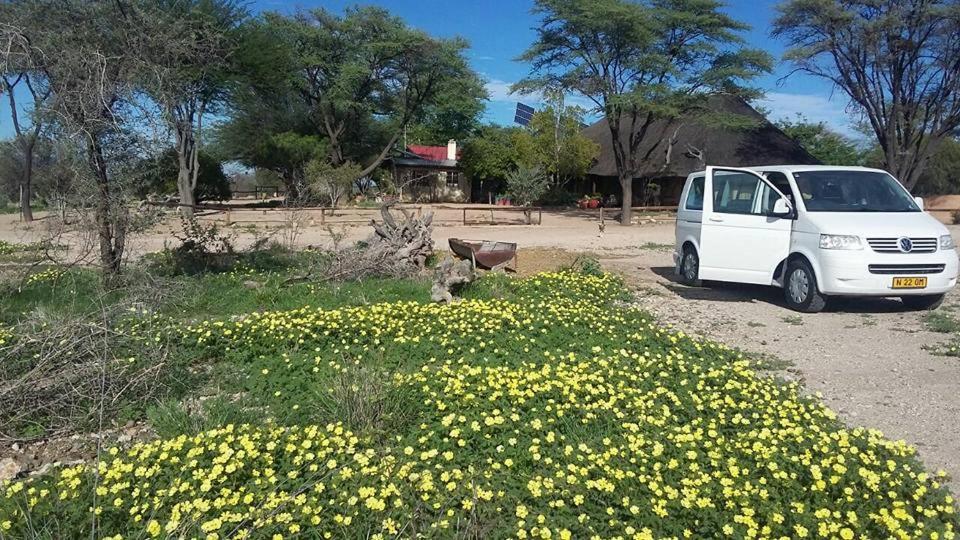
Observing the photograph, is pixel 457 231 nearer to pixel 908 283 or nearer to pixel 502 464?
pixel 908 283

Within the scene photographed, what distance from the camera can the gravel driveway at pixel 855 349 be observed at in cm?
494

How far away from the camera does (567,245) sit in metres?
18.3

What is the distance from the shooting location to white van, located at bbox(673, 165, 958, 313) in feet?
26.5

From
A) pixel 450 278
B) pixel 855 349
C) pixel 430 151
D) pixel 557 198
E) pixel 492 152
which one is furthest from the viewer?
pixel 430 151

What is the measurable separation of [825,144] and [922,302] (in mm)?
46254

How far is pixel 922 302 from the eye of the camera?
8797mm

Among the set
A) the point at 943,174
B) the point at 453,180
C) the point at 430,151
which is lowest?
the point at 453,180

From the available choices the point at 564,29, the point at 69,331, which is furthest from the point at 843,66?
the point at 69,331

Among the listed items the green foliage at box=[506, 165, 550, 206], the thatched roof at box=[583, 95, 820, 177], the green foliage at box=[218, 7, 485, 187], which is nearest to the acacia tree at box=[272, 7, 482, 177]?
the green foliage at box=[218, 7, 485, 187]

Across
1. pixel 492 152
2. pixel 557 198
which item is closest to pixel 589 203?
pixel 557 198

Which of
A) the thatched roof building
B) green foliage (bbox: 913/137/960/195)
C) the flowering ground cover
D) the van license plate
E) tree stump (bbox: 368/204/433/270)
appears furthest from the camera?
green foliage (bbox: 913/137/960/195)

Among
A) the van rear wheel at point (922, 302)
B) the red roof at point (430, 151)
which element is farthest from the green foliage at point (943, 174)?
the van rear wheel at point (922, 302)

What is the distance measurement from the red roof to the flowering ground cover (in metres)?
48.9

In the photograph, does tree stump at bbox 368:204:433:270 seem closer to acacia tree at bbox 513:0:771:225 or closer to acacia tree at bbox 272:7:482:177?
acacia tree at bbox 513:0:771:225
